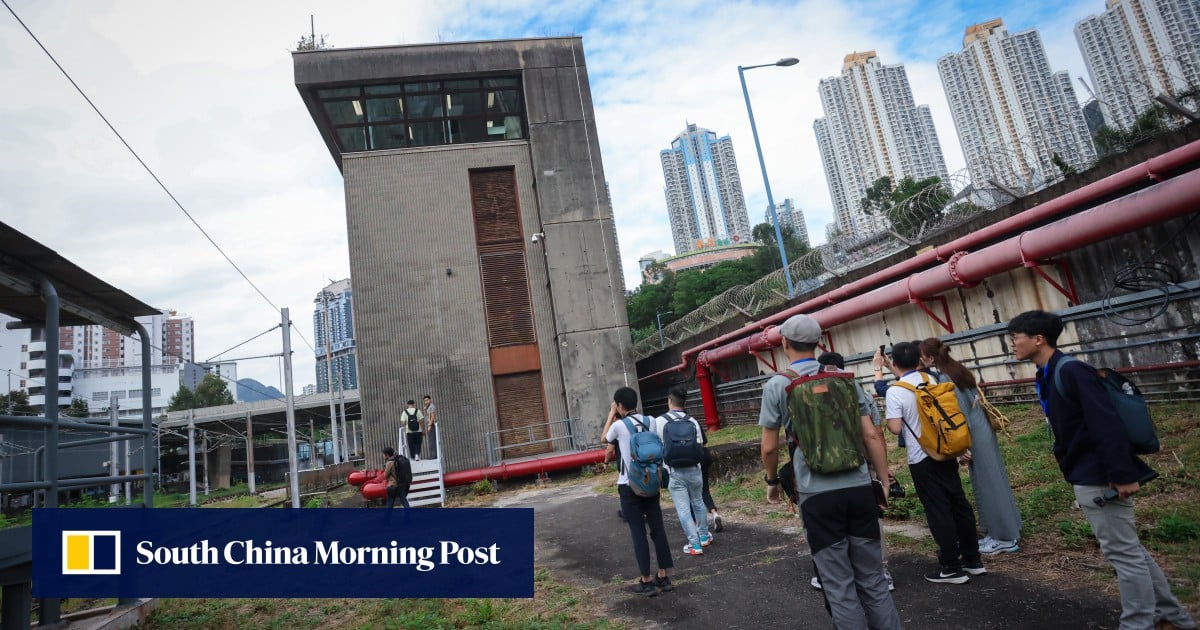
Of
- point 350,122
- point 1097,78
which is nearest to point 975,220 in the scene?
point 350,122

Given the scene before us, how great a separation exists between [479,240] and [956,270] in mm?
15074

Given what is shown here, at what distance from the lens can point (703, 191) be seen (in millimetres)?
121500

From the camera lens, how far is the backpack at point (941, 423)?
443 cm

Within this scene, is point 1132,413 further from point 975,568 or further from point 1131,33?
point 1131,33

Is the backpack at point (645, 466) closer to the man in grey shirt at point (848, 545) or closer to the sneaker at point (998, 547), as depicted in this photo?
the man in grey shirt at point (848, 545)

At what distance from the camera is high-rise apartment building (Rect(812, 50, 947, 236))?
79.1m

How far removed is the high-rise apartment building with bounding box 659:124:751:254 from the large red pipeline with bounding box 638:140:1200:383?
10357 cm

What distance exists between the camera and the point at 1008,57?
232 ft

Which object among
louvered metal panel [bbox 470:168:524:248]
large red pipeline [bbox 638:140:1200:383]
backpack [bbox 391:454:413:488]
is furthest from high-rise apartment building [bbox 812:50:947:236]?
backpack [bbox 391:454:413:488]

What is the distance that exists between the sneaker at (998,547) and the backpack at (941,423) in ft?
3.45

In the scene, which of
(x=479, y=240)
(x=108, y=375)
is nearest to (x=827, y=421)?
(x=479, y=240)

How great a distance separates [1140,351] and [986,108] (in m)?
78.8

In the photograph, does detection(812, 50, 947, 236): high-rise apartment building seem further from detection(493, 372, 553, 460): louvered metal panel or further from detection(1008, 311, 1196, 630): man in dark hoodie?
detection(1008, 311, 1196, 630): man in dark hoodie

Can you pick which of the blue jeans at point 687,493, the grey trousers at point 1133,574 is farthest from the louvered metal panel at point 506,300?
the grey trousers at point 1133,574
